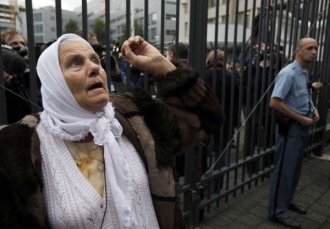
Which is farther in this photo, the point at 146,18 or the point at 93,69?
the point at 146,18

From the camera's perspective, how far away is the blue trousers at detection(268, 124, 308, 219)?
338 cm

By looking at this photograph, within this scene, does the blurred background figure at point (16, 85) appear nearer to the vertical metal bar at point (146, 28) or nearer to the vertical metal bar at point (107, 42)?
the vertical metal bar at point (107, 42)

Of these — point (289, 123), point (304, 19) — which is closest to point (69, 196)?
point (289, 123)

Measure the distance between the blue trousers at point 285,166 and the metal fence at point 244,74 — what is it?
0.49 metres

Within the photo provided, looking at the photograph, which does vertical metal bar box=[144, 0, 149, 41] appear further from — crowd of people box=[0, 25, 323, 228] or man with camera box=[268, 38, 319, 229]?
man with camera box=[268, 38, 319, 229]

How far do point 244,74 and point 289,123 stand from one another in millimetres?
1272

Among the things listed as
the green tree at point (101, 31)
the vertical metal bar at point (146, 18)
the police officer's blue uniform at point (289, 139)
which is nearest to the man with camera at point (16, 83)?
the vertical metal bar at point (146, 18)

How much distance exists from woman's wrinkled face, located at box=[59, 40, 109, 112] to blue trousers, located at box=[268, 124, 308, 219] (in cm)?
255

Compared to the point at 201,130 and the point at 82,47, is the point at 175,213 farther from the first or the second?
the point at 82,47

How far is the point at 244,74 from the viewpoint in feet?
14.6

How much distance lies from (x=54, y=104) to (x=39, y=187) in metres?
0.33


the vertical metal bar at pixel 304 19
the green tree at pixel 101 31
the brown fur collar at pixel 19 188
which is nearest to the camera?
the brown fur collar at pixel 19 188

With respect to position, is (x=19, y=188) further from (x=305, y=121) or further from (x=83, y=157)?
(x=305, y=121)

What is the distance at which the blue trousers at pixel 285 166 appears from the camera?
3375mm
